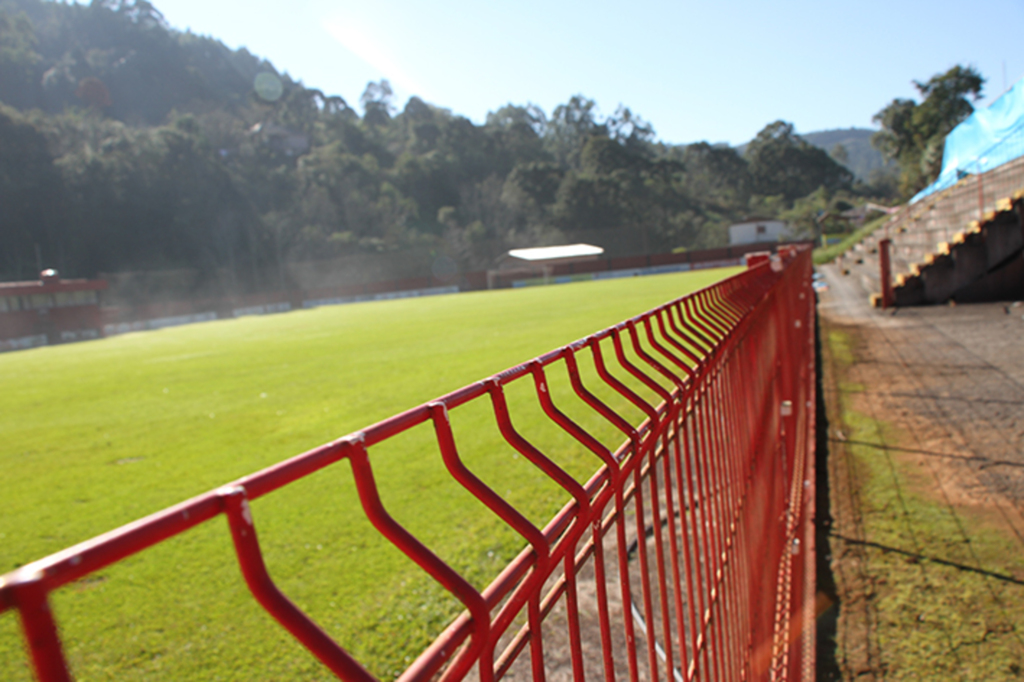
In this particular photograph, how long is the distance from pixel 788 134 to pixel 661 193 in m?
54.2

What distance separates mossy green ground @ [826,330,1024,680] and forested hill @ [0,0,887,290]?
5941 centimetres

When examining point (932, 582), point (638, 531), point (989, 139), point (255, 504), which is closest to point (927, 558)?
point (932, 582)

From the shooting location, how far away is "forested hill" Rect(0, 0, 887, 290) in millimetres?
60594

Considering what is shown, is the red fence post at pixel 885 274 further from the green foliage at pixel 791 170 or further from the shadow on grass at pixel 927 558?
the green foliage at pixel 791 170

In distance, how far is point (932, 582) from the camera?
132 inches

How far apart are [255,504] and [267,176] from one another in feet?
247

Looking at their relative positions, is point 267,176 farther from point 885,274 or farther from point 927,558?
point 927,558

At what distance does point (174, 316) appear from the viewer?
158 ft

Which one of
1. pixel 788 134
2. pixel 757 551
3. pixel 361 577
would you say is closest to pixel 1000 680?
pixel 757 551

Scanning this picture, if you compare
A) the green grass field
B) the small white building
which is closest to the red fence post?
the green grass field

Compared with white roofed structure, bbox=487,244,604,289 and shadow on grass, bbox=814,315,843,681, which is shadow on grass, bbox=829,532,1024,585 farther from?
white roofed structure, bbox=487,244,604,289

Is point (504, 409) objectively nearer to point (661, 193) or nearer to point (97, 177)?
point (97, 177)

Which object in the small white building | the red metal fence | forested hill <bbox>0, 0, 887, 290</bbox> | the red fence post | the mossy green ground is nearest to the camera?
the red metal fence

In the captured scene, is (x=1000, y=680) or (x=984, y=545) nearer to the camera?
(x=1000, y=680)
